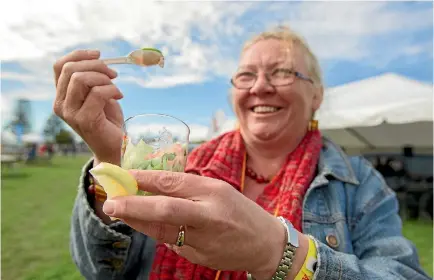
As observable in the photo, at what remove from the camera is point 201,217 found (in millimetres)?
869

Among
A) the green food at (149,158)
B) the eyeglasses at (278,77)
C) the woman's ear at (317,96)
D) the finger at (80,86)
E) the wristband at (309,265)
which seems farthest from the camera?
the woman's ear at (317,96)

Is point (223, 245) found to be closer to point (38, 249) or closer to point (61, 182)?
point (38, 249)

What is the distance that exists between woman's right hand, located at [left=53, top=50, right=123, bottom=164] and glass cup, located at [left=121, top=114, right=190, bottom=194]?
1.04ft

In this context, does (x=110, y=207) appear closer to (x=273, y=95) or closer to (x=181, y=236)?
(x=181, y=236)

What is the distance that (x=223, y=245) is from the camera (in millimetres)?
941

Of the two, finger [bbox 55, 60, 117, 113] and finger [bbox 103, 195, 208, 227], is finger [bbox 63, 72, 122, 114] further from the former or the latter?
finger [bbox 103, 195, 208, 227]

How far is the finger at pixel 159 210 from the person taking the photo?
84cm

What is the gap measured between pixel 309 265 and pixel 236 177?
2.59ft

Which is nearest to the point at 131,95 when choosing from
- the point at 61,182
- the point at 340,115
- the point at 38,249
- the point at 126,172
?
the point at 126,172

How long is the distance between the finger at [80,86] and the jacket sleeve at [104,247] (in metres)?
0.29

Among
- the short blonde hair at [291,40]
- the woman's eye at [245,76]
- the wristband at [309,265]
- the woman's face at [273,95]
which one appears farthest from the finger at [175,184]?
the short blonde hair at [291,40]

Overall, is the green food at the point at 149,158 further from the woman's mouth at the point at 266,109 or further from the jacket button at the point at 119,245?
the woman's mouth at the point at 266,109

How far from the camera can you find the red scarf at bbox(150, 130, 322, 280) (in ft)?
5.34

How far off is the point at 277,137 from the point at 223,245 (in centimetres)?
109
